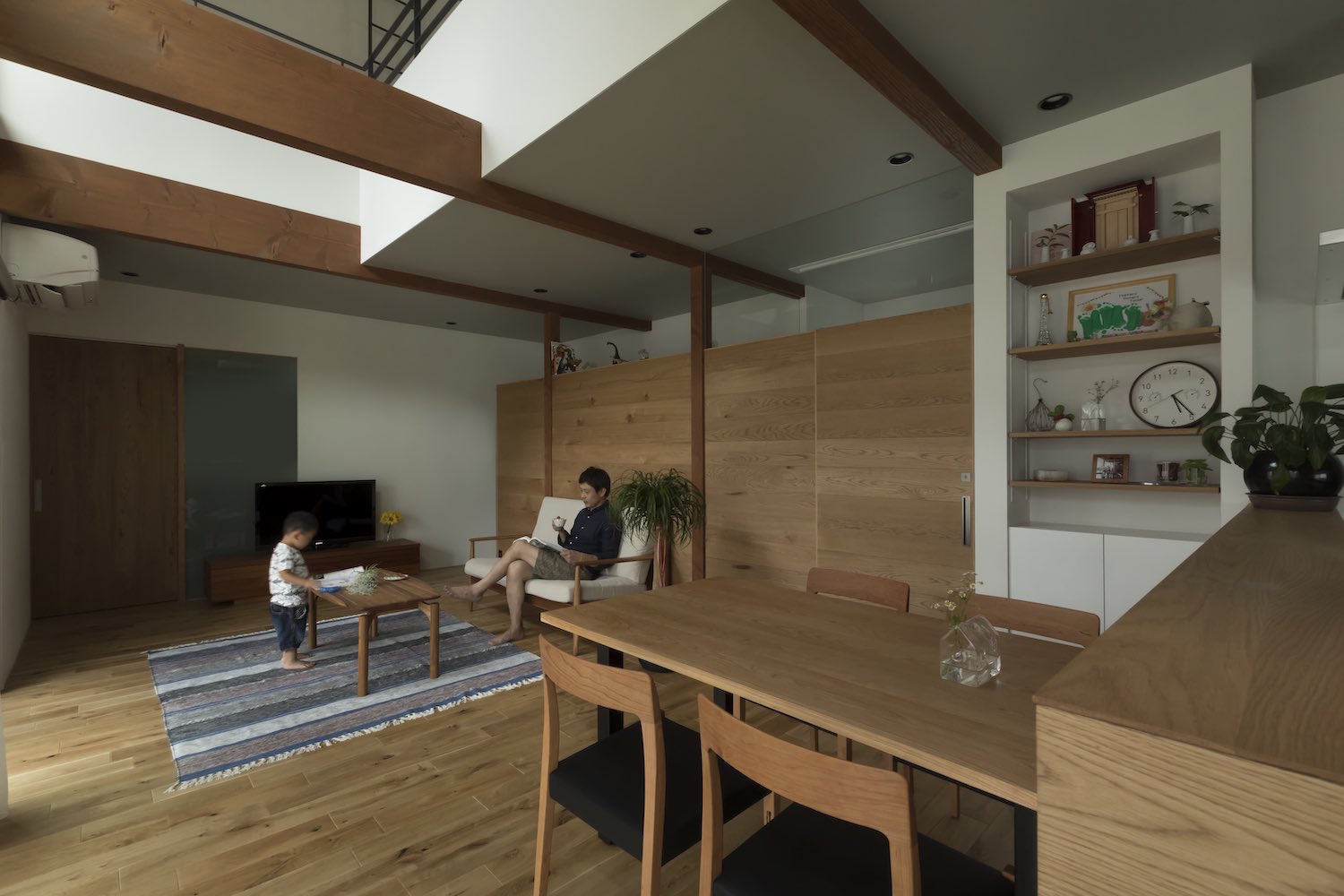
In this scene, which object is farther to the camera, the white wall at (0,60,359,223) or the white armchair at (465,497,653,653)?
the white armchair at (465,497,653,653)

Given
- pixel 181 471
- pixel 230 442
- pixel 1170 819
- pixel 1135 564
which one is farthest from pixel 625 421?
pixel 1170 819

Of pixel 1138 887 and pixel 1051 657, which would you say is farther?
pixel 1051 657

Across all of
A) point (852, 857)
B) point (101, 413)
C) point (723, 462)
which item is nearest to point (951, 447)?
point (723, 462)

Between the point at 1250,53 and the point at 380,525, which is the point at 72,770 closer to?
the point at 380,525

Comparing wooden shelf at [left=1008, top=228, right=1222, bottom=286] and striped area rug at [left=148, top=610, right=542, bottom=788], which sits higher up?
wooden shelf at [left=1008, top=228, right=1222, bottom=286]

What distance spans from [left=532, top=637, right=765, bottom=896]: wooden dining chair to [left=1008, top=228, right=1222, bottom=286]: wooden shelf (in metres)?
2.55

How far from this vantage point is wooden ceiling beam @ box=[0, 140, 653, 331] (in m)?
3.22

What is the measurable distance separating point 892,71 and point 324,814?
3341 mm

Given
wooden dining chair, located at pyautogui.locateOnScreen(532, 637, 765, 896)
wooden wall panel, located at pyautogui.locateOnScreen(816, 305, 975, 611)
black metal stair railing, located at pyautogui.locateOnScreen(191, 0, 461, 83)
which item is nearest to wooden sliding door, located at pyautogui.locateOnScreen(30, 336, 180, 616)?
black metal stair railing, located at pyautogui.locateOnScreen(191, 0, 461, 83)

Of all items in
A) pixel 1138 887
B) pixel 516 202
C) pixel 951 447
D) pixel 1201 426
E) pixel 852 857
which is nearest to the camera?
pixel 1138 887

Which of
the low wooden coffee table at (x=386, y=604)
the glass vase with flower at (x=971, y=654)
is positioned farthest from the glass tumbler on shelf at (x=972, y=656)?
the low wooden coffee table at (x=386, y=604)

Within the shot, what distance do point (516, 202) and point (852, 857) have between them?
3.21 m

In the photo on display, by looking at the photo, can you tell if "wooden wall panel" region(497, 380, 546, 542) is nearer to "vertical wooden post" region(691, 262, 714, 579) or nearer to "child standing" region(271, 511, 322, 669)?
"vertical wooden post" region(691, 262, 714, 579)

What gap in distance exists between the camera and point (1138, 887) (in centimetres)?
53
